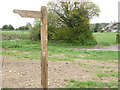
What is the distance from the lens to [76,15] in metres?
17.0

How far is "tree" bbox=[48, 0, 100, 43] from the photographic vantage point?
17.1 metres

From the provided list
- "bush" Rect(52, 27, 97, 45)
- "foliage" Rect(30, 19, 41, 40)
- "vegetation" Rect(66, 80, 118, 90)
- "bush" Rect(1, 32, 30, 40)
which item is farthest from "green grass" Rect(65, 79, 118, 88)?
"bush" Rect(1, 32, 30, 40)

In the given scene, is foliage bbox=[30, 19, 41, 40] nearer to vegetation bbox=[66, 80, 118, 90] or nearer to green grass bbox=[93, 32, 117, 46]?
green grass bbox=[93, 32, 117, 46]

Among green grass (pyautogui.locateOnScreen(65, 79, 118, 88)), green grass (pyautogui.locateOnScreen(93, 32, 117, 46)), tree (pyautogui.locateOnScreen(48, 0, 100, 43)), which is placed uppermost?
tree (pyautogui.locateOnScreen(48, 0, 100, 43))

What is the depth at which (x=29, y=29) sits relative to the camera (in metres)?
21.1

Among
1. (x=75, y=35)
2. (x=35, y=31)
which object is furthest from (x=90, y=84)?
(x=35, y=31)

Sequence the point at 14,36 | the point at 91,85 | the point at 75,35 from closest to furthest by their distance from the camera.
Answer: the point at 91,85
the point at 75,35
the point at 14,36

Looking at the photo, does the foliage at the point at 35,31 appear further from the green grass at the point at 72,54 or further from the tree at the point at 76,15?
the green grass at the point at 72,54

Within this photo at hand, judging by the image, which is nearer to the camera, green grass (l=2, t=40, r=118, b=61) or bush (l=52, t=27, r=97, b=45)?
green grass (l=2, t=40, r=118, b=61)

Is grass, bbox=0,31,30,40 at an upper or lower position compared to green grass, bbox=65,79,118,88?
upper

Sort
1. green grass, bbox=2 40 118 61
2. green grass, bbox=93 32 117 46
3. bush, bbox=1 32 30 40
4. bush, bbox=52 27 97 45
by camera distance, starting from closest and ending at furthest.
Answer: green grass, bbox=2 40 118 61 < bush, bbox=52 27 97 45 < green grass, bbox=93 32 117 46 < bush, bbox=1 32 30 40

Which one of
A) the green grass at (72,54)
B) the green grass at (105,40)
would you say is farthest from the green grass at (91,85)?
the green grass at (105,40)

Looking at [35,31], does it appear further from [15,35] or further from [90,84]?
[90,84]

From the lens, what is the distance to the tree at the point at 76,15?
1708 centimetres
